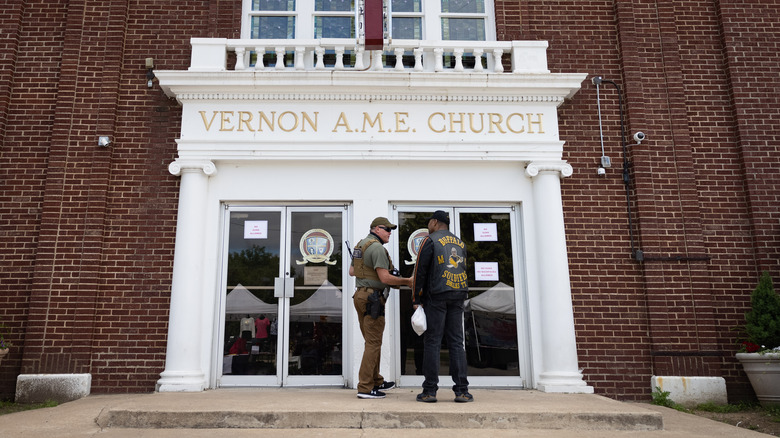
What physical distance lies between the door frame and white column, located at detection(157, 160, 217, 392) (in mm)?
282

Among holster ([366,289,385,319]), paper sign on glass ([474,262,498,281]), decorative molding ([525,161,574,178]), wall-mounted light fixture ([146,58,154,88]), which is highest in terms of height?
wall-mounted light fixture ([146,58,154,88])

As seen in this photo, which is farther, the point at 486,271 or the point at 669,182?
the point at 669,182

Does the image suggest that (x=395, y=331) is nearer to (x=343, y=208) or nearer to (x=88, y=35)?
(x=343, y=208)

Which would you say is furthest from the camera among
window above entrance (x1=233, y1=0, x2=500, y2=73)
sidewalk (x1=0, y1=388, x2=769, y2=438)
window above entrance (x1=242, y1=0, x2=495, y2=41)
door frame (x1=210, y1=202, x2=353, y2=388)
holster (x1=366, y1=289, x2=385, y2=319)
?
window above entrance (x1=242, y1=0, x2=495, y2=41)

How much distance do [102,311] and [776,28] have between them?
34.5ft

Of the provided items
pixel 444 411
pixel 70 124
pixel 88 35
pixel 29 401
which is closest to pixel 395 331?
pixel 444 411

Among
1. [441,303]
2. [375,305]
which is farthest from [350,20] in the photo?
[441,303]

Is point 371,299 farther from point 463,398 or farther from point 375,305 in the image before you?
point 463,398

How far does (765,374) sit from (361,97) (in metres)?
6.23

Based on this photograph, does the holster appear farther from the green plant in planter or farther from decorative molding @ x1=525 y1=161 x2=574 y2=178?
the green plant in planter

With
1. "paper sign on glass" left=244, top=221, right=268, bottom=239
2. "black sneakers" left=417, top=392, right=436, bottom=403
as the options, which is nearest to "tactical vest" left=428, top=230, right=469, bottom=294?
"black sneakers" left=417, top=392, right=436, bottom=403

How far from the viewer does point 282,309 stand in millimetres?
Result: 7551

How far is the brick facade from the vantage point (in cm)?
742

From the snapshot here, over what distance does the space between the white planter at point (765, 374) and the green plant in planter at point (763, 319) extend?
0.11m
